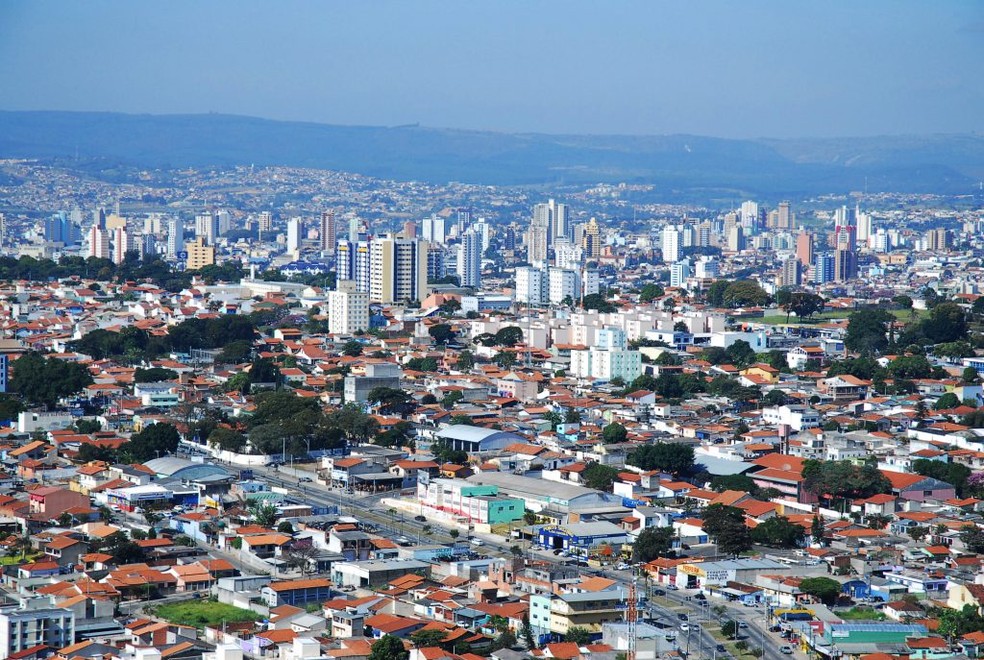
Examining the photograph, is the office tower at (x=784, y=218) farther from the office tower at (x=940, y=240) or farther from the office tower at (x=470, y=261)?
the office tower at (x=470, y=261)

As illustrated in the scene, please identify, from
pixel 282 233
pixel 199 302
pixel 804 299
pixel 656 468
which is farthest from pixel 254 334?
pixel 282 233

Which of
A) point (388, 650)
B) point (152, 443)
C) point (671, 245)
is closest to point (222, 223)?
point (671, 245)

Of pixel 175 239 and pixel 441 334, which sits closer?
pixel 441 334

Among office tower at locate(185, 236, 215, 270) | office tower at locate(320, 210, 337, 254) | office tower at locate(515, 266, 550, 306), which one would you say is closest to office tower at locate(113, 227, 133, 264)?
office tower at locate(185, 236, 215, 270)

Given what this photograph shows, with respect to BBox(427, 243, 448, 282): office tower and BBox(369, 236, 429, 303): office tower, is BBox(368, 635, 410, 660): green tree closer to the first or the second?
BBox(369, 236, 429, 303): office tower

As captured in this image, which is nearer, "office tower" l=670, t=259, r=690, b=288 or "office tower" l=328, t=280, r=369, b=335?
"office tower" l=328, t=280, r=369, b=335

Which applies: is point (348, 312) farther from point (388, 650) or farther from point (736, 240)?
point (736, 240)

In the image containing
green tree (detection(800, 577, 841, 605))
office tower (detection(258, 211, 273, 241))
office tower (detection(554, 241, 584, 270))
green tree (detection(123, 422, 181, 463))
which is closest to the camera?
green tree (detection(800, 577, 841, 605))
